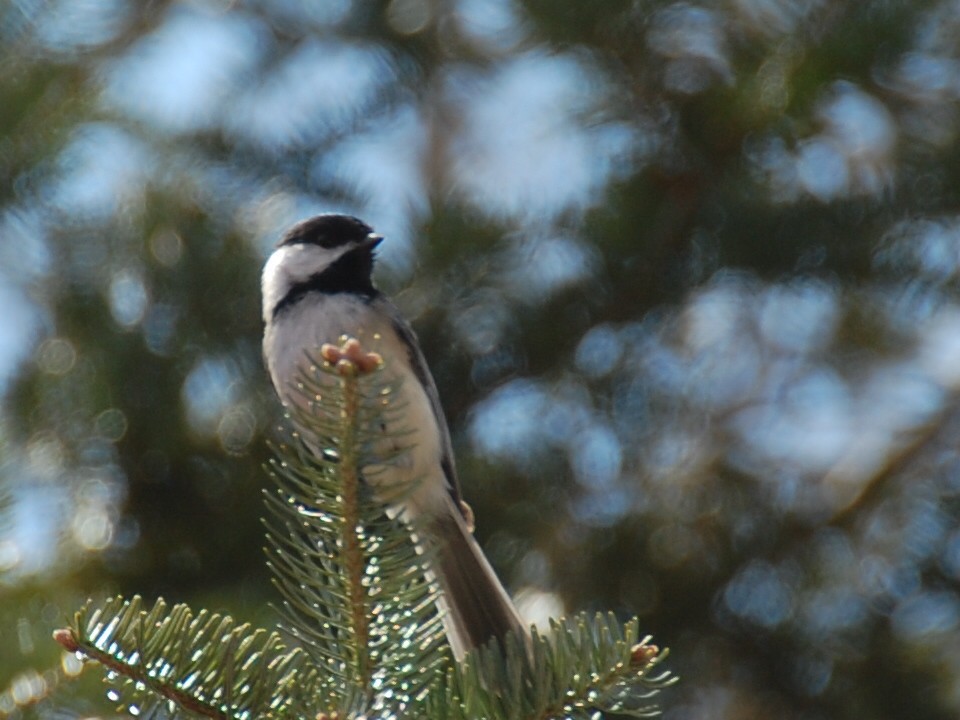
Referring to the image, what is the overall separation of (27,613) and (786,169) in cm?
160

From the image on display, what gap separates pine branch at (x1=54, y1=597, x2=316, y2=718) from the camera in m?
0.95

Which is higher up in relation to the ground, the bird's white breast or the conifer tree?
the conifer tree

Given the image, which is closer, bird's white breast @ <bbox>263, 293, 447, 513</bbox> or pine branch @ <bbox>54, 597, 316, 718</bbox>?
pine branch @ <bbox>54, 597, 316, 718</bbox>

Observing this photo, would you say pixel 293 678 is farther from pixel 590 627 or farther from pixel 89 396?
pixel 89 396

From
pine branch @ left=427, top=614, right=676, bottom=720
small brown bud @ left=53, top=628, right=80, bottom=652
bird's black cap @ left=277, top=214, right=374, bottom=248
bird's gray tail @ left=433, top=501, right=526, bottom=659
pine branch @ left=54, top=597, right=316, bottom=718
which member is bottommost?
bird's gray tail @ left=433, top=501, right=526, bottom=659

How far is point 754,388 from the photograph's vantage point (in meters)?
3.47

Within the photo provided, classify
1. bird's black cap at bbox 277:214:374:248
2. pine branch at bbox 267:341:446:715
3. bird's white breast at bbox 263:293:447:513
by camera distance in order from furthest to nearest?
bird's black cap at bbox 277:214:374:248
bird's white breast at bbox 263:293:447:513
pine branch at bbox 267:341:446:715

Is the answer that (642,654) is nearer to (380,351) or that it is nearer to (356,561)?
(356,561)

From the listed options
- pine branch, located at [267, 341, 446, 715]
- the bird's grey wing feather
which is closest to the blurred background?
the bird's grey wing feather

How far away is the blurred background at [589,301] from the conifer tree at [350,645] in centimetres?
86

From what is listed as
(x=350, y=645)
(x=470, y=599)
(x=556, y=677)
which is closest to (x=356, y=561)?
(x=350, y=645)

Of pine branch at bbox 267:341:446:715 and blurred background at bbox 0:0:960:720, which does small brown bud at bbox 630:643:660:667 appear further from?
blurred background at bbox 0:0:960:720

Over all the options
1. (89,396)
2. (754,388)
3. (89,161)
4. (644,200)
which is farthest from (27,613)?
(754,388)

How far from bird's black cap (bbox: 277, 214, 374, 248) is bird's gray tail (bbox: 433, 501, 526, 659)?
0.87 m
